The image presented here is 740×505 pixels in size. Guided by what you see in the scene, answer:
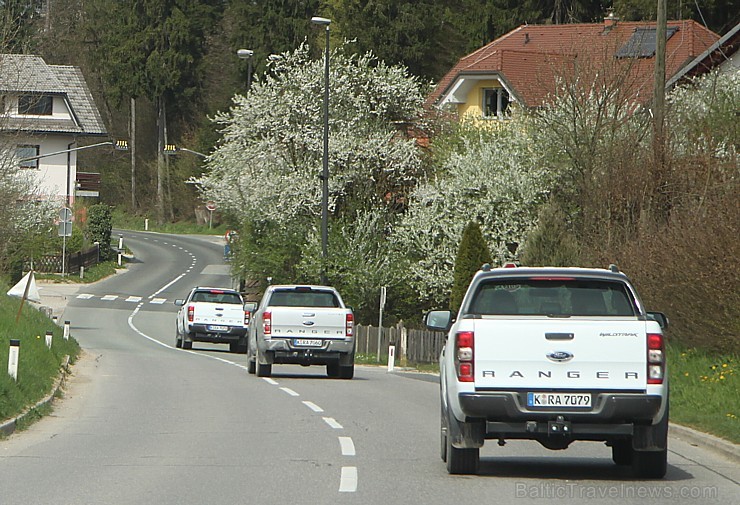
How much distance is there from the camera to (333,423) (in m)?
15.6

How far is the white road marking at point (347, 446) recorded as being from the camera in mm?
12547

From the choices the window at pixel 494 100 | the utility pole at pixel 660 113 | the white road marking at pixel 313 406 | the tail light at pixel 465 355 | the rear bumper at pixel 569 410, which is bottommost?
the white road marking at pixel 313 406

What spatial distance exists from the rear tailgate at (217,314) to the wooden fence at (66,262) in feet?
108

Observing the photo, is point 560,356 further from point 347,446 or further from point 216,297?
point 216,297

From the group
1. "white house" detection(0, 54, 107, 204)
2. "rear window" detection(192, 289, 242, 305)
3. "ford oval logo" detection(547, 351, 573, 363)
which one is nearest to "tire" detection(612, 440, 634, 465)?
"ford oval logo" detection(547, 351, 573, 363)

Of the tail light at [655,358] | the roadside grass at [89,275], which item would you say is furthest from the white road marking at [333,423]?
the roadside grass at [89,275]

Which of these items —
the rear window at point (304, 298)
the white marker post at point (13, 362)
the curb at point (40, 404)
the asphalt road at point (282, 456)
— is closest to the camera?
the asphalt road at point (282, 456)

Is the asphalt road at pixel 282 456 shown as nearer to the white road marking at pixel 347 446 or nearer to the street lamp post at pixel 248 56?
the white road marking at pixel 347 446

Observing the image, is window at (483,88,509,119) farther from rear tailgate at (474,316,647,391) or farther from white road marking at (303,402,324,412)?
rear tailgate at (474,316,647,391)

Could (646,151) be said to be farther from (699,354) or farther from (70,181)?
(70,181)

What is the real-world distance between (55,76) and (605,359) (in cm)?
7481

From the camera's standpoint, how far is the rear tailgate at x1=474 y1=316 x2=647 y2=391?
410 inches

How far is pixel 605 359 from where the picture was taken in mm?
10422

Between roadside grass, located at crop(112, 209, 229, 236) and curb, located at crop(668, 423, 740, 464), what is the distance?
82723 millimetres
